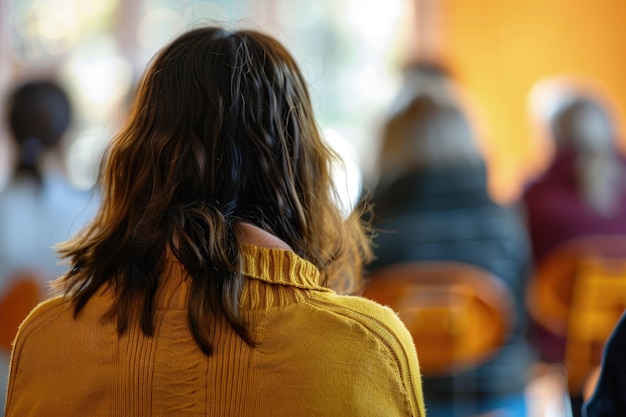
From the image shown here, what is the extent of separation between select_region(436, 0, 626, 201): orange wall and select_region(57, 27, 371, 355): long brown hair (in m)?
3.86

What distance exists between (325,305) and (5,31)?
428 centimetres

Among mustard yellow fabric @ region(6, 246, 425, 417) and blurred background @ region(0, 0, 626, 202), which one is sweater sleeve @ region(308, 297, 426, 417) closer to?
mustard yellow fabric @ region(6, 246, 425, 417)

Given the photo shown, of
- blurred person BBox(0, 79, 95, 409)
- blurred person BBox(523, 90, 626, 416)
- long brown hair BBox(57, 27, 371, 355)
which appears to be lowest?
blurred person BBox(523, 90, 626, 416)

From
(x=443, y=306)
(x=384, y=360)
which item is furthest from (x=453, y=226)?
(x=384, y=360)

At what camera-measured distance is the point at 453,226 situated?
2305mm

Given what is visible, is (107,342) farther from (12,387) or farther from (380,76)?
(380,76)

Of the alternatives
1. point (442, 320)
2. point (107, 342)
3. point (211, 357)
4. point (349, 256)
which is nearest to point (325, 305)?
point (211, 357)

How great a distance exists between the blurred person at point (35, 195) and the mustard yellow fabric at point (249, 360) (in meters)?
1.17

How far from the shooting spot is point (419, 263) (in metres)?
2.25

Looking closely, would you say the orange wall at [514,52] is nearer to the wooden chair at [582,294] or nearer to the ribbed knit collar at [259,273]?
the wooden chair at [582,294]

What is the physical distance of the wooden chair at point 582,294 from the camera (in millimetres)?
2635

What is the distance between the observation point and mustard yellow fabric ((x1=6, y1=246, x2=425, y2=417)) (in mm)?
1010

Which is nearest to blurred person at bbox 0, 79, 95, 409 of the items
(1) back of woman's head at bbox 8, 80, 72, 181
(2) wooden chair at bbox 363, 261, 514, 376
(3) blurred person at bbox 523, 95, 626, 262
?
(1) back of woman's head at bbox 8, 80, 72, 181

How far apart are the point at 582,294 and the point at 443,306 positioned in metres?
0.70
